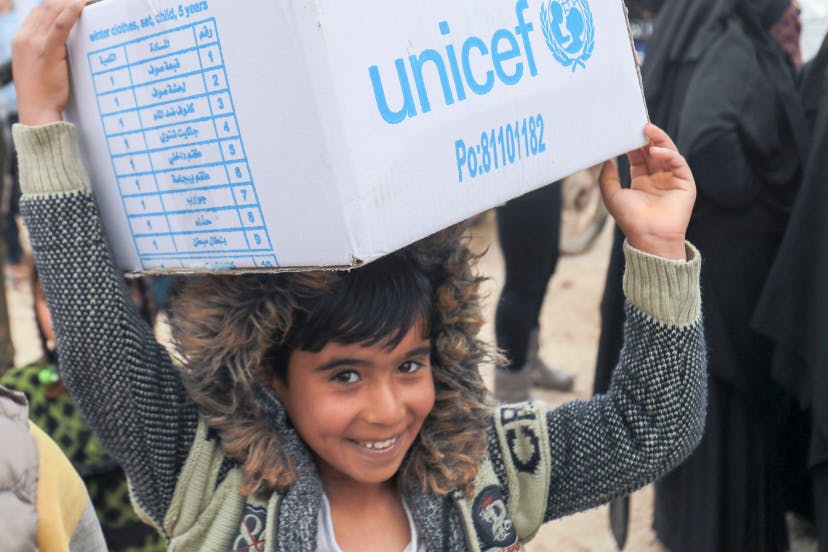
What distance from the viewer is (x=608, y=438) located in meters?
1.66

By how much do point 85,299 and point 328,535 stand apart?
1.79 ft

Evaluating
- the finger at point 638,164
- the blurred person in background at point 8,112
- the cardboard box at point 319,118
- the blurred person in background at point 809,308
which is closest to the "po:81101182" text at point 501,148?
the cardboard box at point 319,118

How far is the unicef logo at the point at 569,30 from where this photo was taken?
1386 mm

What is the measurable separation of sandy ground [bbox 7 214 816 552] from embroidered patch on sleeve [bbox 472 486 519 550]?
15.0 inches

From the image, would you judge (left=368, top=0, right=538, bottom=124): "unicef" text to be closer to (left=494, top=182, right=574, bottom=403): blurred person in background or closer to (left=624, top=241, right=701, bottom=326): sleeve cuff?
(left=624, top=241, right=701, bottom=326): sleeve cuff

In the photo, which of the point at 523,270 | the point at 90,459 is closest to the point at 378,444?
the point at 90,459

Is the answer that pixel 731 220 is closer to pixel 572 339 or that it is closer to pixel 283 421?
pixel 283 421

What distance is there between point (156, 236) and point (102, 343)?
189mm

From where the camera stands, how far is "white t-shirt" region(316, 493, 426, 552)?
1575mm

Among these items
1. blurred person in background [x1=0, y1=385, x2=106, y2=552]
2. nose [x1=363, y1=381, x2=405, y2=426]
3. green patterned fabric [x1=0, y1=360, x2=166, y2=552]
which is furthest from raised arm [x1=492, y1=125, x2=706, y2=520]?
green patterned fabric [x1=0, y1=360, x2=166, y2=552]

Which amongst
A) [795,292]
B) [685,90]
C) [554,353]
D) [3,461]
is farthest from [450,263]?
[554,353]

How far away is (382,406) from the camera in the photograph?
60.9 inches

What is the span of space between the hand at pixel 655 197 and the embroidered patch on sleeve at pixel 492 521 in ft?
1.60

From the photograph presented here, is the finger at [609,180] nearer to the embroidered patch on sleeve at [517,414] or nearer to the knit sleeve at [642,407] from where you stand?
the knit sleeve at [642,407]
